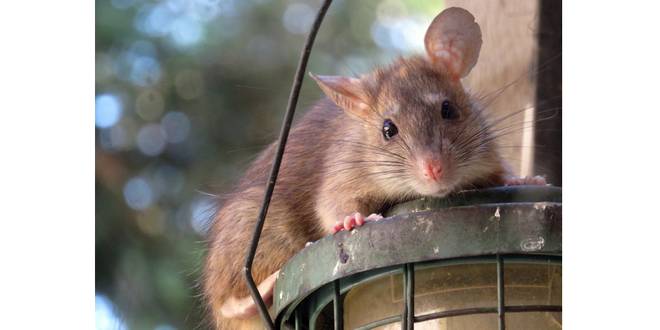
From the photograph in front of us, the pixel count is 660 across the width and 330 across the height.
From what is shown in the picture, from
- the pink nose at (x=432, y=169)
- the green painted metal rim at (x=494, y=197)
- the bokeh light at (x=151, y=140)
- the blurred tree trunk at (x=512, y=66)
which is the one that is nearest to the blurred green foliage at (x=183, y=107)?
the bokeh light at (x=151, y=140)

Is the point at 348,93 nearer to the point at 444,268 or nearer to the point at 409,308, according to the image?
the point at 444,268

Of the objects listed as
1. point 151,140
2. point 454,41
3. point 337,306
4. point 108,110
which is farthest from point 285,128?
point 151,140

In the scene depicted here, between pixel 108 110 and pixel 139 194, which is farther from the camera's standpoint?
pixel 139 194

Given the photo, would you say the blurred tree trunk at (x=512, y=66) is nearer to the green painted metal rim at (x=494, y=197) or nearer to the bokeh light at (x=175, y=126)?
the green painted metal rim at (x=494, y=197)

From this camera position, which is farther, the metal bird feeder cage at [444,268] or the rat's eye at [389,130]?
the rat's eye at [389,130]

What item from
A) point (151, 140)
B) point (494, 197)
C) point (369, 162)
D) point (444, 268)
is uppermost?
point (494, 197)
